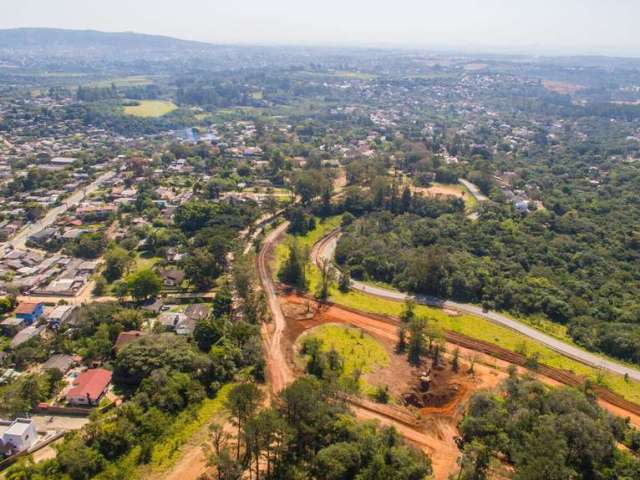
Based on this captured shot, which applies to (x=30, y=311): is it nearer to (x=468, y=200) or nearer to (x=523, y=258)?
(x=523, y=258)

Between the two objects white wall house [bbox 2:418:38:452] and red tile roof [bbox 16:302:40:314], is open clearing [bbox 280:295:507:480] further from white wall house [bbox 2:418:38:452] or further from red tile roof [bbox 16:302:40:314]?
red tile roof [bbox 16:302:40:314]

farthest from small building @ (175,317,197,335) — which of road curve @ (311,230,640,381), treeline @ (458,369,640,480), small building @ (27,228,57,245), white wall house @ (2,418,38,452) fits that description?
small building @ (27,228,57,245)

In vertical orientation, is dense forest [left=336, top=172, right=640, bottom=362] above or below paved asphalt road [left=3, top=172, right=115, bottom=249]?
below

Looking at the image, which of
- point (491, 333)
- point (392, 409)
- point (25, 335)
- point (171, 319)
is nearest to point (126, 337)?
point (171, 319)

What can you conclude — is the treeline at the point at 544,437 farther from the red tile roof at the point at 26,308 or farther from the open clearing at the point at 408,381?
the red tile roof at the point at 26,308

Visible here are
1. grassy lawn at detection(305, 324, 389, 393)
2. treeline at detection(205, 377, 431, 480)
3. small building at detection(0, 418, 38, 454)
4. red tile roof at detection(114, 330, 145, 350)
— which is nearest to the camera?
treeline at detection(205, 377, 431, 480)

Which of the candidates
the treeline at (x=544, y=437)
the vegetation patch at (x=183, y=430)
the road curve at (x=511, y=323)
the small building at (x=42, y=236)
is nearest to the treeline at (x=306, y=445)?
the vegetation patch at (x=183, y=430)

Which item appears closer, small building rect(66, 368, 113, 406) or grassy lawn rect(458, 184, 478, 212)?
small building rect(66, 368, 113, 406)
